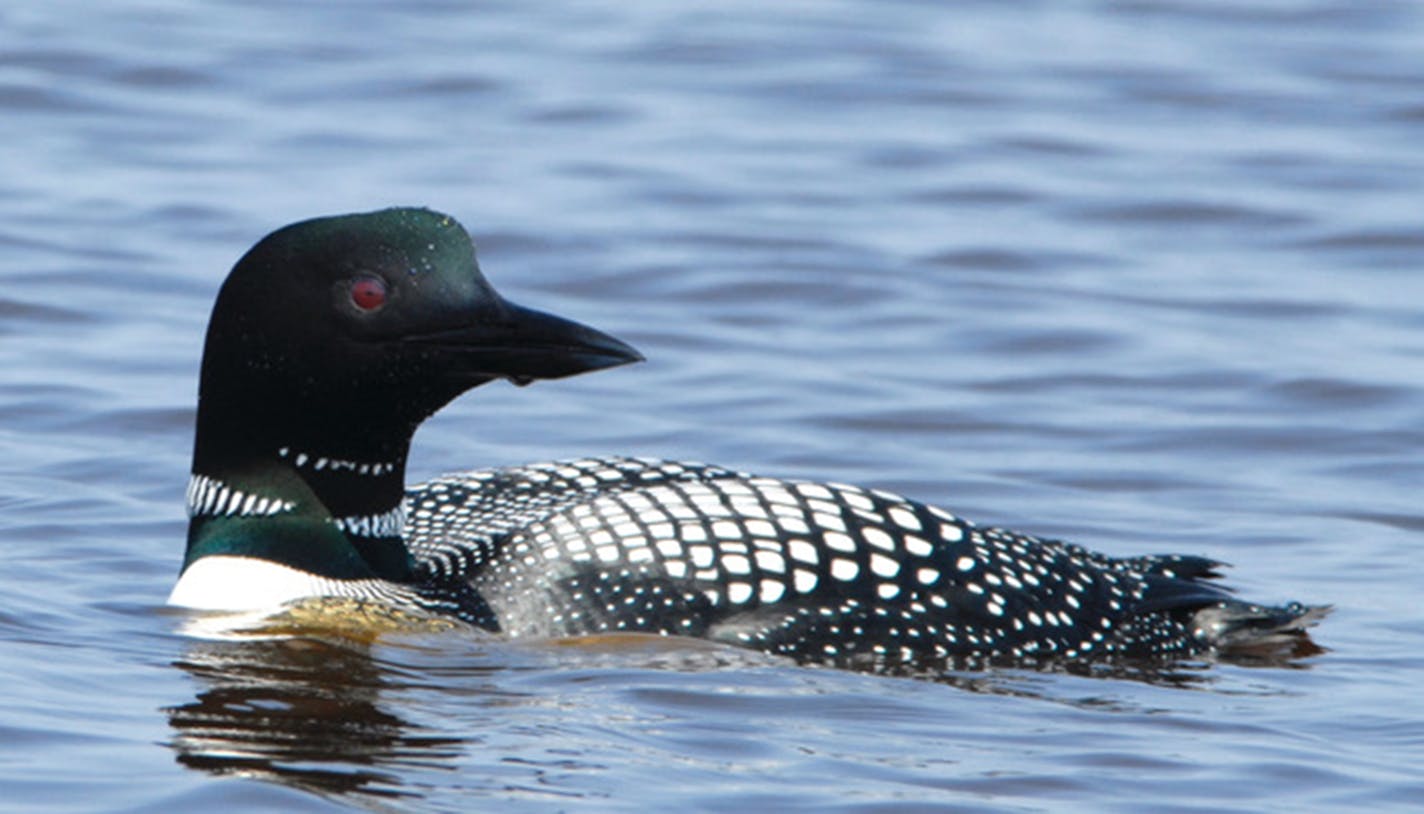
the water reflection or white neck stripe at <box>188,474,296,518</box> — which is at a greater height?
white neck stripe at <box>188,474,296,518</box>

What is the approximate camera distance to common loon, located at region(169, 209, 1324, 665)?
5.88 meters

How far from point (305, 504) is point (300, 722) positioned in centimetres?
72

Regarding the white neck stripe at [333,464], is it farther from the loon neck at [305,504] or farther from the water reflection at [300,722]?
the water reflection at [300,722]

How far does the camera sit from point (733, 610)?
591cm

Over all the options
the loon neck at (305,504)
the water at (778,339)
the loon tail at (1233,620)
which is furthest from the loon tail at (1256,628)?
the loon neck at (305,504)

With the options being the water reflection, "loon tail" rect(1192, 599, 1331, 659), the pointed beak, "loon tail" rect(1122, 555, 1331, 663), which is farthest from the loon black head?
"loon tail" rect(1192, 599, 1331, 659)

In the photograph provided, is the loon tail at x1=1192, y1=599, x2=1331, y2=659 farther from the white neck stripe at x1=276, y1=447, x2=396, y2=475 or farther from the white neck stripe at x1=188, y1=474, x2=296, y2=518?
the white neck stripe at x1=188, y1=474, x2=296, y2=518

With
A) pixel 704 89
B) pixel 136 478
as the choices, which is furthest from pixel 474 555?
pixel 704 89

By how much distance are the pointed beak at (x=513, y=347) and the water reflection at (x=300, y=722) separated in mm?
623

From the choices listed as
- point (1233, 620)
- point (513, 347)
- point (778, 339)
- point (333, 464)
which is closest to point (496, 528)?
point (333, 464)

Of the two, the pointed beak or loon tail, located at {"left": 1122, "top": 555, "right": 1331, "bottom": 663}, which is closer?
the pointed beak

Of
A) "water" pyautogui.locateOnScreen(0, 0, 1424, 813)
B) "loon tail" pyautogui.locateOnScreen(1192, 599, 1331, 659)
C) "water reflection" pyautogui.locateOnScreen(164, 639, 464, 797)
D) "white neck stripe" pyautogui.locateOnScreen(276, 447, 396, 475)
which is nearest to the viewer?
"water reflection" pyautogui.locateOnScreen(164, 639, 464, 797)

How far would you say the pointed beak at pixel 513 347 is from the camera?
586 cm

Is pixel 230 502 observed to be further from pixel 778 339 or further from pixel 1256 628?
pixel 778 339
